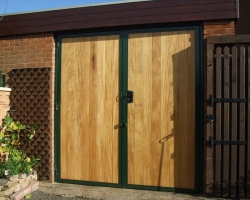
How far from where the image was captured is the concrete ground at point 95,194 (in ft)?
13.5

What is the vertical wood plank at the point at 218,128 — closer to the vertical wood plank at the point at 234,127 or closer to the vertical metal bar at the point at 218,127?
the vertical metal bar at the point at 218,127

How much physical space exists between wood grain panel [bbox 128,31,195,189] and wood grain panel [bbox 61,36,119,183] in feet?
0.96

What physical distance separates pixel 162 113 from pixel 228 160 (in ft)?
3.64

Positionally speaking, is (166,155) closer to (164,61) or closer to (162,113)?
(162,113)

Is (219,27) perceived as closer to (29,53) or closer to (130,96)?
(130,96)

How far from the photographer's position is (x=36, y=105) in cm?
491

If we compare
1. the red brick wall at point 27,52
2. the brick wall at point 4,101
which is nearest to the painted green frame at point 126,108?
the red brick wall at point 27,52

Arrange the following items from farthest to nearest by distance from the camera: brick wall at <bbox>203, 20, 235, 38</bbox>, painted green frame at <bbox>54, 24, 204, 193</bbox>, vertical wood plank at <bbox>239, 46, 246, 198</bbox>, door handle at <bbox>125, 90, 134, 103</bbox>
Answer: door handle at <bbox>125, 90, 134, 103</bbox>, painted green frame at <bbox>54, 24, 204, 193</bbox>, brick wall at <bbox>203, 20, 235, 38</bbox>, vertical wood plank at <bbox>239, 46, 246, 198</bbox>

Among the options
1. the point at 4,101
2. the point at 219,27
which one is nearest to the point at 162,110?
the point at 219,27

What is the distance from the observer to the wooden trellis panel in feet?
15.8

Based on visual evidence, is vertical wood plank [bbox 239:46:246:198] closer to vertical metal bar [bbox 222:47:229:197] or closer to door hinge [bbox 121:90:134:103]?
vertical metal bar [bbox 222:47:229:197]

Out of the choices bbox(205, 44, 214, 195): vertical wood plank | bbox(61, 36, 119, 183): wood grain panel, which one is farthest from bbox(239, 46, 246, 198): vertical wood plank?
bbox(61, 36, 119, 183): wood grain panel

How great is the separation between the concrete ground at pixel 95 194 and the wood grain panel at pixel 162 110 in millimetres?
188

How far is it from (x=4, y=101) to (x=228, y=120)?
11.8 feet
